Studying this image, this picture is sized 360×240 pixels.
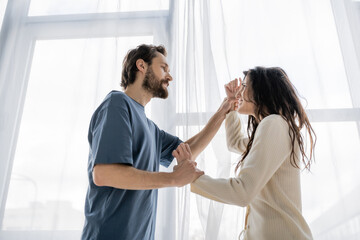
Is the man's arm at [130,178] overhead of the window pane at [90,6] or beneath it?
beneath

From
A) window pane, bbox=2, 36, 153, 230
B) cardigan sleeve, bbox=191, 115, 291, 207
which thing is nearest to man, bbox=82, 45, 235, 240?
cardigan sleeve, bbox=191, 115, 291, 207

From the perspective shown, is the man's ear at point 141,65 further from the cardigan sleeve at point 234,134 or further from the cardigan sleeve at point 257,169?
the cardigan sleeve at point 257,169

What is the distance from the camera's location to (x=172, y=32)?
62.7 inches

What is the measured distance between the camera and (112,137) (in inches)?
38.5

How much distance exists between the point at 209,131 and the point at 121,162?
0.48 metres

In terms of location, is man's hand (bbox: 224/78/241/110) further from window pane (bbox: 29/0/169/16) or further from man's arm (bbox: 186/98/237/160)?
window pane (bbox: 29/0/169/16)

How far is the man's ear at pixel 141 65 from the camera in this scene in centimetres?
136

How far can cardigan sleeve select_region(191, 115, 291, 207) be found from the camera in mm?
903

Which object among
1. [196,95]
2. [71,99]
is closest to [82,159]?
[71,99]

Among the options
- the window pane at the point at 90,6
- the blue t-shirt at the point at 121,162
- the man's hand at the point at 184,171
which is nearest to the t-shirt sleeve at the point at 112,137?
the blue t-shirt at the point at 121,162

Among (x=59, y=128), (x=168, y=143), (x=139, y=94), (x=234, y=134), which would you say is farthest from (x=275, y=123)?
(x=59, y=128)

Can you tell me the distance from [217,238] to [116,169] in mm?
590

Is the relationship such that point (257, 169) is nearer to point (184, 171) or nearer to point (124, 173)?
point (184, 171)

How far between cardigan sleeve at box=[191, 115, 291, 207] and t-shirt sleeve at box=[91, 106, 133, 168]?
0.29 meters
